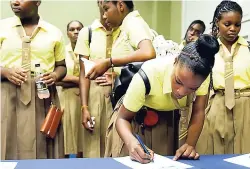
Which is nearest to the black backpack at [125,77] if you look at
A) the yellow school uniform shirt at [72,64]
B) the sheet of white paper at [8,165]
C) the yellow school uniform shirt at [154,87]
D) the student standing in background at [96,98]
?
the yellow school uniform shirt at [154,87]

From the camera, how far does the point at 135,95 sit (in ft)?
5.07

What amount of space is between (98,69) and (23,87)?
50 cm

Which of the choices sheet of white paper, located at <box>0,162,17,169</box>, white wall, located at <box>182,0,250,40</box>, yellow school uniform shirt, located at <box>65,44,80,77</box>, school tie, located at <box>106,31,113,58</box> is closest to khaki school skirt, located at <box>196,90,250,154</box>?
school tie, located at <box>106,31,113,58</box>

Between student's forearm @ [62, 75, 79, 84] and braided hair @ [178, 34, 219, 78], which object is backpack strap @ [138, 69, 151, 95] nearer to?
braided hair @ [178, 34, 219, 78]

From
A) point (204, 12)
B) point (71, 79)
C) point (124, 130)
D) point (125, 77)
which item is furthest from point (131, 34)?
point (204, 12)

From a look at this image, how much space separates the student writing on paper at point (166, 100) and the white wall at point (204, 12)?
1464 mm

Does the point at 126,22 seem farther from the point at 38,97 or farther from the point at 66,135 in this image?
the point at 66,135

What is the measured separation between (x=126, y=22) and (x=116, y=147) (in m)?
0.64

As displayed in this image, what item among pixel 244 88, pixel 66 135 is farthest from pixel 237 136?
pixel 66 135

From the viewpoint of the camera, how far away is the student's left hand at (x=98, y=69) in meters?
1.83

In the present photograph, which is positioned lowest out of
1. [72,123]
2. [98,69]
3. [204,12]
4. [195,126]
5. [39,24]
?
[72,123]

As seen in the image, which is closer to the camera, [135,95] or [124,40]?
[135,95]

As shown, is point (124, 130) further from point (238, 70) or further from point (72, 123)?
point (72, 123)

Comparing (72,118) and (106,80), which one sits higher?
(106,80)
